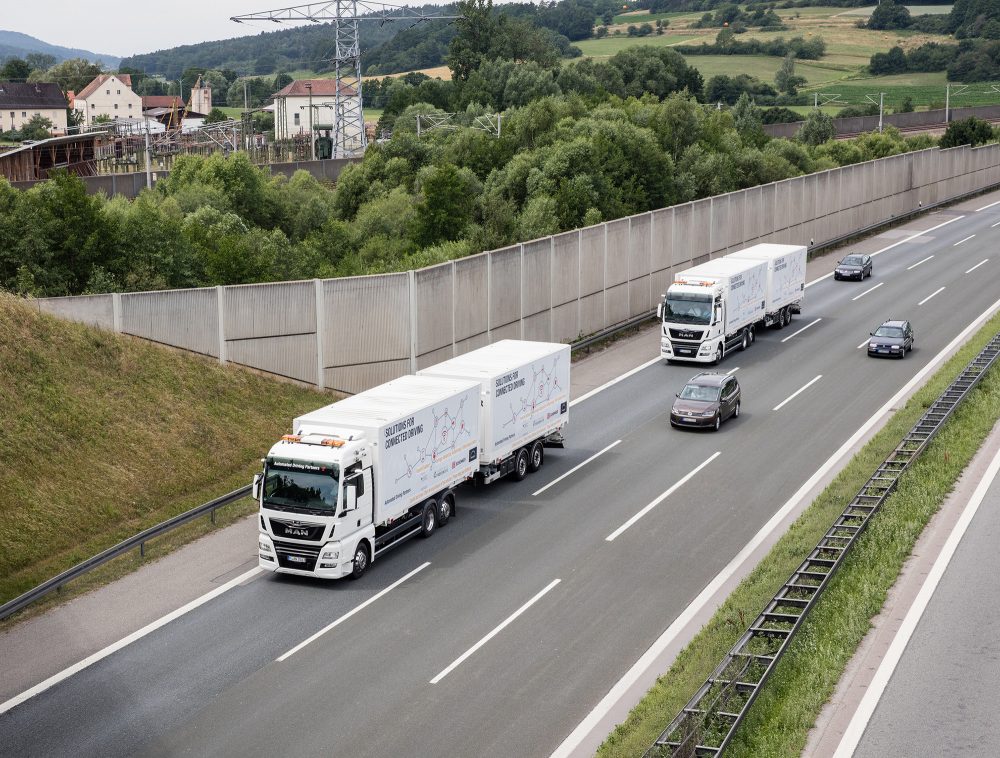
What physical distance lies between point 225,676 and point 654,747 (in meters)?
8.82

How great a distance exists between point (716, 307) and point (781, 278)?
7351 millimetres

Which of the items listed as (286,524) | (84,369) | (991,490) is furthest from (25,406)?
(991,490)

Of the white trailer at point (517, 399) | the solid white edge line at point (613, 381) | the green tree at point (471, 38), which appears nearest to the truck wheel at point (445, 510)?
the white trailer at point (517, 399)

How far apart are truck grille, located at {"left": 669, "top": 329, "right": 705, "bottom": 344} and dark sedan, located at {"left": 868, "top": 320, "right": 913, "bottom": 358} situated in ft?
23.1

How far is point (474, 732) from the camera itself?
19.8m

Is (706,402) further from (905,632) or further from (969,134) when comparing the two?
(969,134)

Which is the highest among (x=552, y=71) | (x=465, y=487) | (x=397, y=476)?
(x=552, y=71)

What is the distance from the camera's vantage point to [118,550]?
27.5 metres

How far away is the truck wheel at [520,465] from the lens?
111 ft

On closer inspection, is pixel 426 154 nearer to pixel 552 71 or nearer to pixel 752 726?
pixel 552 71

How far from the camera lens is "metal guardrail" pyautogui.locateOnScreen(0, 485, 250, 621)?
2492 centimetres

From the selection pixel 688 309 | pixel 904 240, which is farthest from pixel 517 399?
pixel 904 240

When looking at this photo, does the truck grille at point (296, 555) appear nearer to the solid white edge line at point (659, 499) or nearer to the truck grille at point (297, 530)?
the truck grille at point (297, 530)

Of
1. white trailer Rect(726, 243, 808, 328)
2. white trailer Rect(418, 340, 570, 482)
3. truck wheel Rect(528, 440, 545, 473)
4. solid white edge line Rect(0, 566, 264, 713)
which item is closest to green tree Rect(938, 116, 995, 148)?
white trailer Rect(726, 243, 808, 328)
